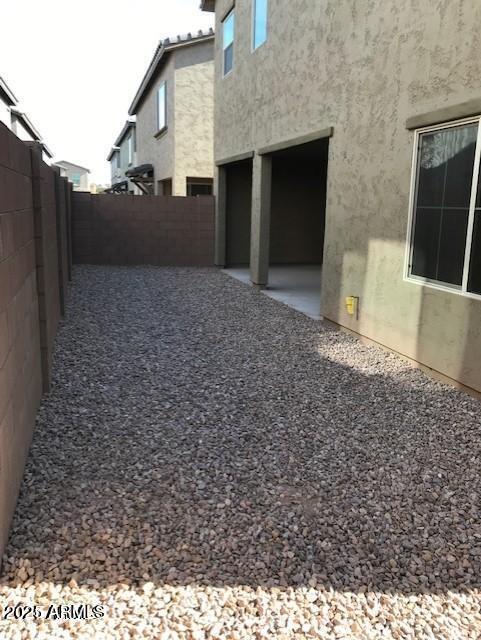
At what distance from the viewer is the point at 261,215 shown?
1162 cm

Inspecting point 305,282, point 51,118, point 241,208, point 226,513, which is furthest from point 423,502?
point 51,118

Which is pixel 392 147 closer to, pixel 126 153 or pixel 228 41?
pixel 228 41

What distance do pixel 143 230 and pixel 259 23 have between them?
20.6 feet

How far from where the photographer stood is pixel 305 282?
12953 mm

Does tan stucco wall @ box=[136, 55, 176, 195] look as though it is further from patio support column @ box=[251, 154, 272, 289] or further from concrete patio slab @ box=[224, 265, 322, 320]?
patio support column @ box=[251, 154, 272, 289]

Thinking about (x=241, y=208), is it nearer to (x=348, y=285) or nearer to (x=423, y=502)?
(x=348, y=285)

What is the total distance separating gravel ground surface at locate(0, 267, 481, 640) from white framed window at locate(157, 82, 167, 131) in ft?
47.9

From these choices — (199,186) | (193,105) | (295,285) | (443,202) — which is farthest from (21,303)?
(199,186)

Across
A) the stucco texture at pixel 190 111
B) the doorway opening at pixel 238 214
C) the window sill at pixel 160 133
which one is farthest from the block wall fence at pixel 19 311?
the window sill at pixel 160 133

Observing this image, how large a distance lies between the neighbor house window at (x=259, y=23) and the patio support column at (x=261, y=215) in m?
2.16

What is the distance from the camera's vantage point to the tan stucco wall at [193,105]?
17484 millimetres

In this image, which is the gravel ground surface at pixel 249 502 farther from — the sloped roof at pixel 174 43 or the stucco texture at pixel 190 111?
the sloped roof at pixel 174 43

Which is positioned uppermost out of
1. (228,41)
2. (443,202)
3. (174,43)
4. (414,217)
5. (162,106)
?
(174,43)

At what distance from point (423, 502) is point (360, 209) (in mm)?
4582
